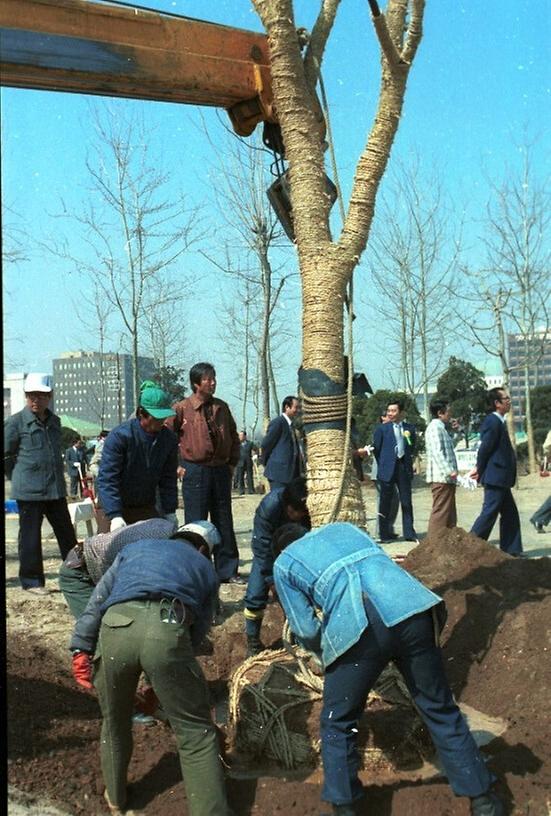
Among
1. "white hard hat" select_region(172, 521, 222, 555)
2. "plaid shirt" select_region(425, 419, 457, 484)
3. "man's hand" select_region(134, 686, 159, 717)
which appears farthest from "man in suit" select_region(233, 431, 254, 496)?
"white hard hat" select_region(172, 521, 222, 555)

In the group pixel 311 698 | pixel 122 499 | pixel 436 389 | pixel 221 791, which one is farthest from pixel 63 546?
pixel 436 389

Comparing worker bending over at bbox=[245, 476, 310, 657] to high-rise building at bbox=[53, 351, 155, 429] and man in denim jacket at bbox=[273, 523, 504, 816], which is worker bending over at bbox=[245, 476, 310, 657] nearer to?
man in denim jacket at bbox=[273, 523, 504, 816]

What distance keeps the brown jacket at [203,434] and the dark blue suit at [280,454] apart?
50.5 inches

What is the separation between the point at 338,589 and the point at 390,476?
7.35 meters

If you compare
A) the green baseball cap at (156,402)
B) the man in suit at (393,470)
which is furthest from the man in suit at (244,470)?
the green baseball cap at (156,402)

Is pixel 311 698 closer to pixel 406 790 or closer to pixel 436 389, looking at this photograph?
pixel 406 790

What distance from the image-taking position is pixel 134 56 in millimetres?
4969

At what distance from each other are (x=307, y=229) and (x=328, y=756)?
8.53 feet

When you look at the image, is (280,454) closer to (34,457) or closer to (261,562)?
(34,457)

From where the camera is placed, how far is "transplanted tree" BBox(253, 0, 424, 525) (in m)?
4.80

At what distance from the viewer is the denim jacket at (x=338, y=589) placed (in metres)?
3.69

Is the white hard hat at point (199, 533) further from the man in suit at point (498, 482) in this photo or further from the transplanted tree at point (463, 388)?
the transplanted tree at point (463, 388)

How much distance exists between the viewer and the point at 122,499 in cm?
627

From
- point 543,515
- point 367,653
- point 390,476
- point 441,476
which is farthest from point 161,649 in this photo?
point 543,515
